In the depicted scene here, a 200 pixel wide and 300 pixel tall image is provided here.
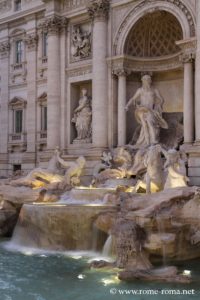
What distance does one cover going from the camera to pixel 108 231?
12711 mm

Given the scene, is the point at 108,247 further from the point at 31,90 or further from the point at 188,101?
the point at 31,90

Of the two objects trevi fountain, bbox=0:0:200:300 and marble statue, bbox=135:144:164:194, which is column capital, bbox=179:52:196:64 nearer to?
trevi fountain, bbox=0:0:200:300

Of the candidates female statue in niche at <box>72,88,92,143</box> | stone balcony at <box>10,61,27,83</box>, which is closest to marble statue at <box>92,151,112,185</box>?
female statue in niche at <box>72,88,92,143</box>

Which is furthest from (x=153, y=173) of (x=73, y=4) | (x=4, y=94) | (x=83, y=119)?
(x=4, y=94)

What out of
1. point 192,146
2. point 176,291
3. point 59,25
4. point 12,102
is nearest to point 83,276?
point 176,291

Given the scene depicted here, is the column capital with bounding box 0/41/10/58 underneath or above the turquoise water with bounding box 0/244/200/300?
above

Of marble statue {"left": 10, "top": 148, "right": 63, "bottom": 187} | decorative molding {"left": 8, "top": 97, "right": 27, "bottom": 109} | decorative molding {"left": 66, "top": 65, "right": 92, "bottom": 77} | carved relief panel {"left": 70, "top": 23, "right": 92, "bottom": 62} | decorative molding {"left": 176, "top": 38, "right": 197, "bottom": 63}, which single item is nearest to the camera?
decorative molding {"left": 176, "top": 38, "right": 197, "bottom": 63}

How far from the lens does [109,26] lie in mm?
19875

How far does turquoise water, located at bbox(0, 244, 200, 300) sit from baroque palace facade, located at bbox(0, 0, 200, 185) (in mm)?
6715

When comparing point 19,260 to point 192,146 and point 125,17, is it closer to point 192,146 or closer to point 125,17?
point 192,146

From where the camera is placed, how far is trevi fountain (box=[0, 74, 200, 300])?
10148 millimetres

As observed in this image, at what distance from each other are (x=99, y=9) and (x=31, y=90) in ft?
19.8

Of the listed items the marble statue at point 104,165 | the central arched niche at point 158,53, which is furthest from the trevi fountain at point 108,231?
the central arched niche at point 158,53

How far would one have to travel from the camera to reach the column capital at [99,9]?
64.5ft
